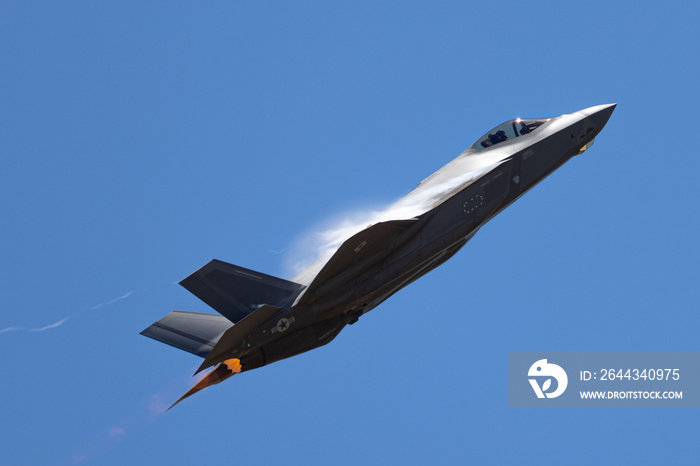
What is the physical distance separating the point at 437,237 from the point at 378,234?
1.62m

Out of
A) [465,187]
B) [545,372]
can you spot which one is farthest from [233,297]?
[545,372]

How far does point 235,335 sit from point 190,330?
1.73m

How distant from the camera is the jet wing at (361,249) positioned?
2717 centimetres

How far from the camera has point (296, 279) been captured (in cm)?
2930

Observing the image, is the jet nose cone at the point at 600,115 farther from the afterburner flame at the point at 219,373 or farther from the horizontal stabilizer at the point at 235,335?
the afterburner flame at the point at 219,373

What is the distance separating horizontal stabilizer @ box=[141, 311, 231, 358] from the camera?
28.0 metres

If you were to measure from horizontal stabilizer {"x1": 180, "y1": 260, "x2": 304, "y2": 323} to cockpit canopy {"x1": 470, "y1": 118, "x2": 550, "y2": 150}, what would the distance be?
6.47 metres

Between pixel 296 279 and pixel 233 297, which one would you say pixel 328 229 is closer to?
pixel 296 279

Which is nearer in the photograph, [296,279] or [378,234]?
[378,234]

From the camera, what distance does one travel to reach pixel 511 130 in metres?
30.2

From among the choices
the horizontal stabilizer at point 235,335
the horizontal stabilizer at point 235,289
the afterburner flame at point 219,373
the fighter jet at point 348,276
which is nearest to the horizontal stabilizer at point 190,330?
the fighter jet at point 348,276

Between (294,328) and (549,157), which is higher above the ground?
(549,157)

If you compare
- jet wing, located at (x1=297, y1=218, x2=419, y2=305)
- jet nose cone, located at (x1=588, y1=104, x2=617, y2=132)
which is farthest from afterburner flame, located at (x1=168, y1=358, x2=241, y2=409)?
jet nose cone, located at (x1=588, y1=104, x2=617, y2=132)

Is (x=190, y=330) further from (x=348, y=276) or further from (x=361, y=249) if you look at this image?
(x=361, y=249)
